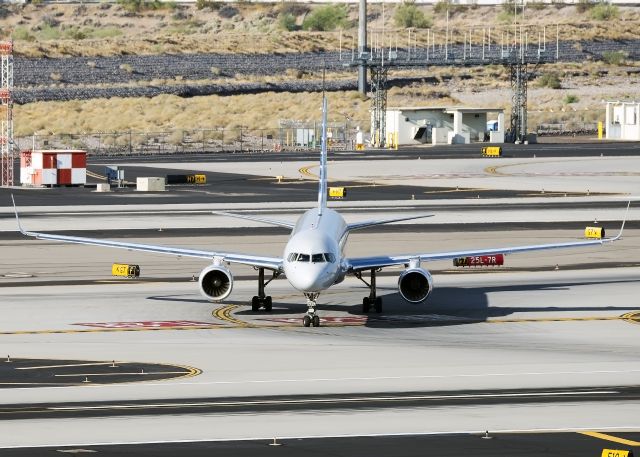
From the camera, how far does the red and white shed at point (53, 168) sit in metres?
117

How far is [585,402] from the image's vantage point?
123ft

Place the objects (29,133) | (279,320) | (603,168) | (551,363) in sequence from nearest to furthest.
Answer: (551,363) < (279,320) < (603,168) < (29,133)

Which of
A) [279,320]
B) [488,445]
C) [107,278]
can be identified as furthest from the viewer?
[107,278]

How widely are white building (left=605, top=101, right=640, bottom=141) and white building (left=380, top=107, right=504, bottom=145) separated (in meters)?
15.3

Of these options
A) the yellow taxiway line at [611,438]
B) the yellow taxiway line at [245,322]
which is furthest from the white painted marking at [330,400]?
the yellow taxiway line at [245,322]

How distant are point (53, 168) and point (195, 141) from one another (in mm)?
69487

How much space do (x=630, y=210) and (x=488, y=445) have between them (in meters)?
65.0

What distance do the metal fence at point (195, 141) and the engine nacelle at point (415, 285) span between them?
Result: 118244 millimetres

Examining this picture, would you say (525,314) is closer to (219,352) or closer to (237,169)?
(219,352)

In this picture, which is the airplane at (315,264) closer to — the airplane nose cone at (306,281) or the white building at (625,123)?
the airplane nose cone at (306,281)

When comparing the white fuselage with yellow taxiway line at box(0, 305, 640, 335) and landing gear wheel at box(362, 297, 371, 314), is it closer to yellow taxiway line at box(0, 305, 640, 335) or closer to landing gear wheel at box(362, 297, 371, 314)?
yellow taxiway line at box(0, 305, 640, 335)

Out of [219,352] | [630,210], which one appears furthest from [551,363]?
[630,210]

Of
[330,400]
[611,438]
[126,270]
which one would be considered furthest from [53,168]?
[611,438]

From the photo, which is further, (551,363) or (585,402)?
(551,363)
